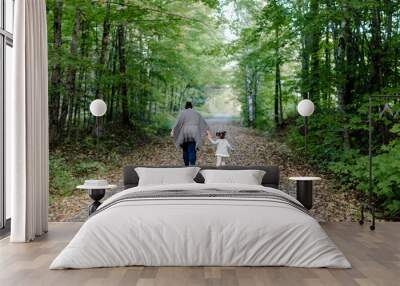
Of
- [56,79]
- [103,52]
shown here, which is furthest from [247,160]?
[56,79]

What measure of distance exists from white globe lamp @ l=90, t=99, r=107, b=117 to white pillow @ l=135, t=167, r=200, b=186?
4.13ft

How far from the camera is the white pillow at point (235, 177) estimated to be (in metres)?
5.74

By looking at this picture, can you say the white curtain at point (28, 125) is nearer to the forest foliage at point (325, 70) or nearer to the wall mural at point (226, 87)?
the wall mural at point (226, 87)

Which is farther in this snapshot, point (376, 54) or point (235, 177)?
point (376, 54)

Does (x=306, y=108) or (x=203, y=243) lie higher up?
(x=306, y=108)

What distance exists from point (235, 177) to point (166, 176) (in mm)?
852

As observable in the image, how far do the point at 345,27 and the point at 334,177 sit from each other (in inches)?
87.6

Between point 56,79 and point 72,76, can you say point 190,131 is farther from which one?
point 56,79

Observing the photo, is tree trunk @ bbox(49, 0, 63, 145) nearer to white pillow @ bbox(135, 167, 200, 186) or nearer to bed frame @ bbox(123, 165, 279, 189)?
bed frame @ bbox(123, 165, 279, 189)

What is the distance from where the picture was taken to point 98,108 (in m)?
6.75

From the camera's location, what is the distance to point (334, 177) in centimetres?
691

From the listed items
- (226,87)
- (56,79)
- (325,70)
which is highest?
(325,70)

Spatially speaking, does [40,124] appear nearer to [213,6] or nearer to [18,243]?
[18,243]

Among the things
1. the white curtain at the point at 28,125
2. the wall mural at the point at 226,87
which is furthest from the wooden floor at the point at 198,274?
the wall mural at the point at 226,87
